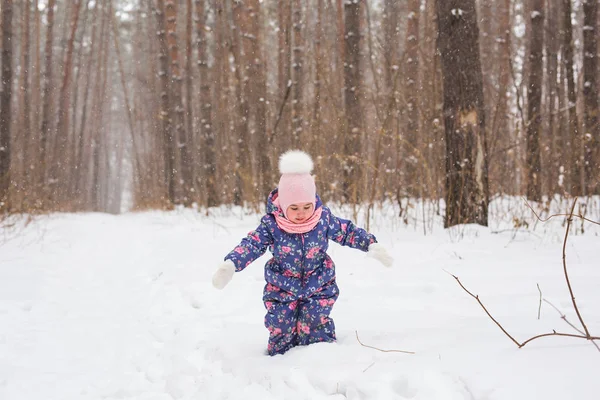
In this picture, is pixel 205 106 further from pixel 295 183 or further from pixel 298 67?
pixel 295 183

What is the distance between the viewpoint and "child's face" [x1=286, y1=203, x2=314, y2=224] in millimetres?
2434

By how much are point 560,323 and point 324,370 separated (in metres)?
1.23

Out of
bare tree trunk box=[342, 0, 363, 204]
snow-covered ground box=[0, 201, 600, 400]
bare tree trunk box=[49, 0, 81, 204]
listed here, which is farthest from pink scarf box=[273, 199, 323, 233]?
bare tree trunk box=[49, 0, 81, 204]

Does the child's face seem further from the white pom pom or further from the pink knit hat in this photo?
the white pom pom

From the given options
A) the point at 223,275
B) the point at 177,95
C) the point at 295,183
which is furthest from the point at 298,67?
the point at 223,275

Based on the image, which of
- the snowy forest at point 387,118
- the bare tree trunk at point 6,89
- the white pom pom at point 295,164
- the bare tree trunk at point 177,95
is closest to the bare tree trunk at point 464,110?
the snowy forest at point 387,118

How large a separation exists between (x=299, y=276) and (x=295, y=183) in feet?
1.68

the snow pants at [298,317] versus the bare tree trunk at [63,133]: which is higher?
the bare tree trunk at [63,133]

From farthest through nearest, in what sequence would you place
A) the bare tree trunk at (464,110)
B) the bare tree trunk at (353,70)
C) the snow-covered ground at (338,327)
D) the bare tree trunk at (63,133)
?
the bare tree trunk at (63,133) < the bare tree trunk at (353,70) < the bare tree trunk at (464,110) < the snow-covered ground at (338,327)

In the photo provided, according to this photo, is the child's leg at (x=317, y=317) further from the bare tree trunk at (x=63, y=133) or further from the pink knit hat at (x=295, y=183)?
the bare tree trunk at (x=63, y=133)

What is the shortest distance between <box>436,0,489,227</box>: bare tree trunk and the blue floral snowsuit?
3.07 meters

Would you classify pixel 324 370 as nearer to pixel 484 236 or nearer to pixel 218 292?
pixel 218 292

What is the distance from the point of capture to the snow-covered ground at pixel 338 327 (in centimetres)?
189

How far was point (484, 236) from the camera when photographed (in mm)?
4898
